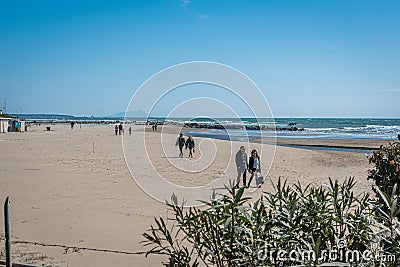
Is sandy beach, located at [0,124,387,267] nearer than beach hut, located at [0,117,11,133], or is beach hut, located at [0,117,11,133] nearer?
sandy beach, located at [0,124,387,267]

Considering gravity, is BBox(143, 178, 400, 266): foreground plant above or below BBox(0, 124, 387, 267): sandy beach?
above

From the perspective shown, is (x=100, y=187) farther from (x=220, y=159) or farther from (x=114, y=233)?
(x=220, y=159)

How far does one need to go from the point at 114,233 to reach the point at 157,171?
1026 centimetres

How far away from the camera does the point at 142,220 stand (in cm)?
912

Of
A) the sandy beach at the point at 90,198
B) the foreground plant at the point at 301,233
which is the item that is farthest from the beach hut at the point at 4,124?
the foreground plant at the point at 301,233

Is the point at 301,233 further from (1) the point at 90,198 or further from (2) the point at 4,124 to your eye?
(2) the point at 4,124

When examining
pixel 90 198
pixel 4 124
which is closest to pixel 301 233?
pixel 90 198

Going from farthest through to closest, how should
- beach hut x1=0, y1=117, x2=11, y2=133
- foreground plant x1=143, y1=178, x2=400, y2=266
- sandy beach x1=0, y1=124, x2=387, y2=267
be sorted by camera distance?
beach hut x1=0, y1=117, x2=11, y2=133 → sandy beach x1=0, y1=124, x2=387, y2=267 → foreground plant x1=143, y1=178, x2=400, y2=266

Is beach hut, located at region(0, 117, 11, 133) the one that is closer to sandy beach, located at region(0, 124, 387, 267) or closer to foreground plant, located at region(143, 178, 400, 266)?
sandy beach, located at region(0, 124, 387, 267)

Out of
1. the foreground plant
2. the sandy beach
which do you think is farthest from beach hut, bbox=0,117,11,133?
the foreground plant

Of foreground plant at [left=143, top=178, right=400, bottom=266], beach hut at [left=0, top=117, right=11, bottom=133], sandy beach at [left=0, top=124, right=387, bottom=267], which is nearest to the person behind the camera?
foreground plant at [left=143, top=178, right=400, bottom=266]

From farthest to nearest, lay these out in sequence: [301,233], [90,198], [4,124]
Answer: [4,124]
[90,198]
[301,233]

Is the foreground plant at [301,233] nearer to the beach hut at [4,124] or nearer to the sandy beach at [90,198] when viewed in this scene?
the sandy beach at [90,198]

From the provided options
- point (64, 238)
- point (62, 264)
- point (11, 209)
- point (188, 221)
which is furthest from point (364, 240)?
point (11, 209)
